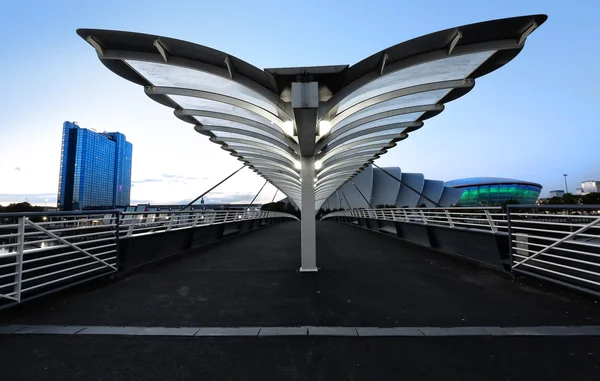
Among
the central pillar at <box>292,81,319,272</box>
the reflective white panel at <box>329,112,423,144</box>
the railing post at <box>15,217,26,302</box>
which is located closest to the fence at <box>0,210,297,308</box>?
the railing post at <box>15,217,26,302</box>

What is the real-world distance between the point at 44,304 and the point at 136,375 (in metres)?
3.16

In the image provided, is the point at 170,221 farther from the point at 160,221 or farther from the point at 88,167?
the point at 88,167

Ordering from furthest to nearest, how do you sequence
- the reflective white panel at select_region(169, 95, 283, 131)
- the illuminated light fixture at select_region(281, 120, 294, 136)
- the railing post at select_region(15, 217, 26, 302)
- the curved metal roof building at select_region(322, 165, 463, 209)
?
the curved metal roof building at select_region(322, 165, 463, 209)
the reflective white panel at select_region(169, 95, 283, 131)
the illuminated light fixture at select_region(281, 120, 294, 136)
the railing post at select_region(15, 217, 26, 302)

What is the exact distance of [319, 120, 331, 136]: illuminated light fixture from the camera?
22.3 ft

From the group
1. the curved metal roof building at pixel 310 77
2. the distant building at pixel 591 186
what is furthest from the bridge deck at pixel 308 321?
the distant building at pixel 591 186

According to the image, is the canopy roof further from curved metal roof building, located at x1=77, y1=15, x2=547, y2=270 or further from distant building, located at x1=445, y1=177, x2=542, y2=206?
distant building, located at x1=445, y1=177, x2=542, y2=206

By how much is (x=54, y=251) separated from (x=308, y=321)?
4.81 meters

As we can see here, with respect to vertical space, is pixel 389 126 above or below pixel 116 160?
below

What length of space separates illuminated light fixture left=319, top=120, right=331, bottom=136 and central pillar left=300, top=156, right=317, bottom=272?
0.72 metres

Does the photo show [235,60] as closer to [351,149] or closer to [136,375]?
[136,375]

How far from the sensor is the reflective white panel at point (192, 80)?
17.2ft

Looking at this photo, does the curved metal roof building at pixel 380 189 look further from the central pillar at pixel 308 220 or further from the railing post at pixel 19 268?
the railing post at pixel 19 268

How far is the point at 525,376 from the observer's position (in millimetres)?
2557

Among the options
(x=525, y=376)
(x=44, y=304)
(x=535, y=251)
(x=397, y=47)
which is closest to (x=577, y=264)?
(x=535, y=251)
